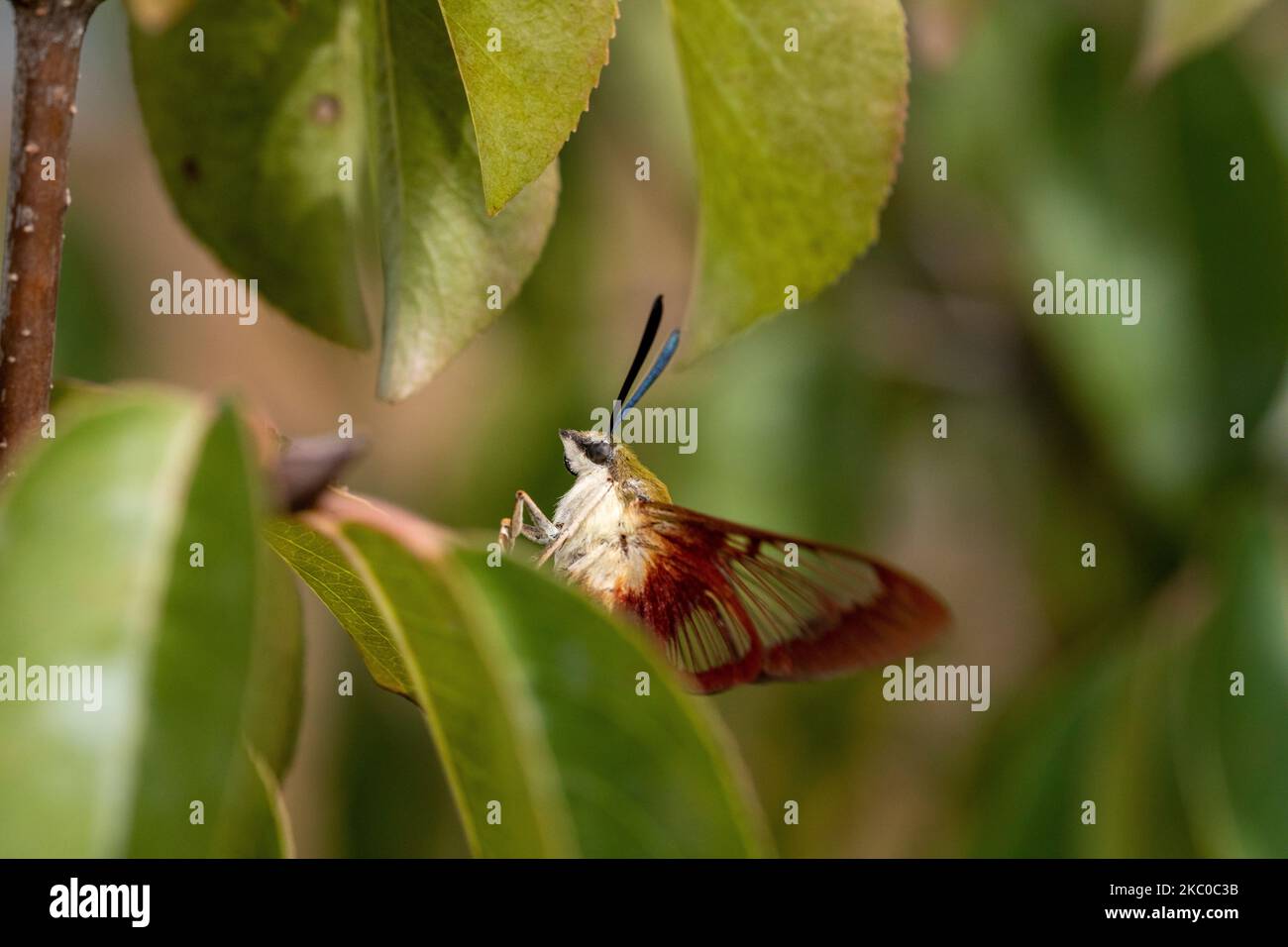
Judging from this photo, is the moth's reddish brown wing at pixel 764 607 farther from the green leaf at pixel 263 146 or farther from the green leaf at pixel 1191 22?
the green leaf at pixel 1191 22

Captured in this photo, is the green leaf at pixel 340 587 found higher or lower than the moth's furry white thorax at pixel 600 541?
lower

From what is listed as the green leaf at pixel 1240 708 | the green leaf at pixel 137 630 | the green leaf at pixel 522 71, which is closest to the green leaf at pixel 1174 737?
the green leaf at pixel 1240 708

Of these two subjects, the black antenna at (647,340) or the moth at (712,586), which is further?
the black antenna at (647,340)

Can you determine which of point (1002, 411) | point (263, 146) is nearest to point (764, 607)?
point (263, 146)

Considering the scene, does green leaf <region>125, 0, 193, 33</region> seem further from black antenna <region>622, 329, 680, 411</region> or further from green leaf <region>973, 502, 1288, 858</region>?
green leaf <region>973, 502, 1288, 858</region>

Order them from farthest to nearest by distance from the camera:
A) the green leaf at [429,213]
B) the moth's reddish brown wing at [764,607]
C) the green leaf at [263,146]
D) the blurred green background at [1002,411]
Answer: the blurred green background at [1002,411] < the moth's reddish brown wing at [764,607] < the green leaf at [263,146] < the green leaf at [429,213]

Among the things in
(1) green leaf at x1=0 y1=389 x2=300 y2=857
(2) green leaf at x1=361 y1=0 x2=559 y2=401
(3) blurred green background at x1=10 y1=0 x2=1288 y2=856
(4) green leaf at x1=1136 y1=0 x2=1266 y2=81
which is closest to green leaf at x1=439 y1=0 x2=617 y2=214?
Result: (2) green leaf at x1=361 y1=0 x2=559 y2=401
